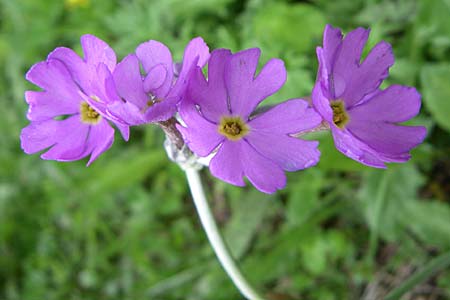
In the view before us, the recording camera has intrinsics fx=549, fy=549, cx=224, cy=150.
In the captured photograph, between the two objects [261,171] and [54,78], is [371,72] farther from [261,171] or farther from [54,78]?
[54,78]

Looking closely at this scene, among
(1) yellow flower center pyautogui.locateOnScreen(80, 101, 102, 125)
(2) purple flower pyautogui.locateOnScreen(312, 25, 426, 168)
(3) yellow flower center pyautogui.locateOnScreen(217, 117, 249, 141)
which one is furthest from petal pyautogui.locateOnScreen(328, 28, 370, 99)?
(1) yellow flower center pyautogui.locateOnScreen(80, 101, 102, 125)

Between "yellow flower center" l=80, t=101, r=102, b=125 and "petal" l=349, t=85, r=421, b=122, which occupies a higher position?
"yellow flower center" l=80, t=101, r=102, b=125

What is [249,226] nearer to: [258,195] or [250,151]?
[258,195]

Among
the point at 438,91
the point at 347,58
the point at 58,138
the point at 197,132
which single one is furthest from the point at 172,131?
the point at 438,91

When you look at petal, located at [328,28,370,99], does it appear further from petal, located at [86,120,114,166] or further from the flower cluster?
petal, located at [86,120,114,166]

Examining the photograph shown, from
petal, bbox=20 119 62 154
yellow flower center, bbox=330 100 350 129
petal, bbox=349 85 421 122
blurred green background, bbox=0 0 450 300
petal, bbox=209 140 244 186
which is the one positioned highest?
petal, bbox=20 119 62 154

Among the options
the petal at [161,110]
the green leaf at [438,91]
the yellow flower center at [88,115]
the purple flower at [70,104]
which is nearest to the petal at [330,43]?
the petal at [161,110]

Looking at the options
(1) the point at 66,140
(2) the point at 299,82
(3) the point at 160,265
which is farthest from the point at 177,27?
(1) the point at 66,140
